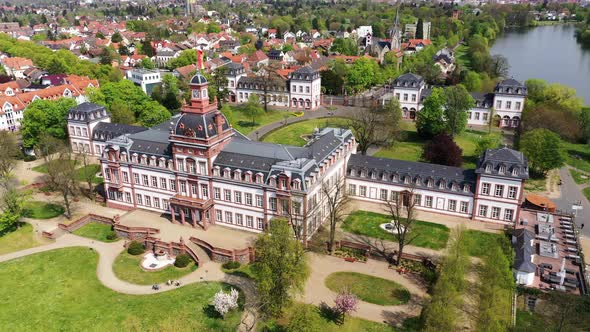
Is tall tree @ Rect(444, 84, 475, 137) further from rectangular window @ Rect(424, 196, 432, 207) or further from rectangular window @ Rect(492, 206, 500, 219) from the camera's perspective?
rectangular window @ Rect(492, 206, 500, 219)

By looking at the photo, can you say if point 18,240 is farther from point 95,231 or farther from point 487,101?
point 487,101

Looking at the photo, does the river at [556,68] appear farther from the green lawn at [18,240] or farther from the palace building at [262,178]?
the green lawn at [18,240]

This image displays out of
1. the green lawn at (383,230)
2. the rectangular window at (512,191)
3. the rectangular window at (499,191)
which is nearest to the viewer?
the green lawn at (383,230)

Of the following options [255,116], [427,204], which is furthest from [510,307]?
[255,116]

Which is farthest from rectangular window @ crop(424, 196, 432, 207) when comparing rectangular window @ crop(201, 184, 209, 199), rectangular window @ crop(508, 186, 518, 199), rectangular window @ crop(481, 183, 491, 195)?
rectangular window @ crop(201, 184, 209, 199)

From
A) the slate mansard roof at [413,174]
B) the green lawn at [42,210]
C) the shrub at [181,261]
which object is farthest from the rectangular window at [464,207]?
the green lawn at [42,210]

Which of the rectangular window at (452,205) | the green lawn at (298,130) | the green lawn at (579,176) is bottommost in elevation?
the green lawn at (579,176)

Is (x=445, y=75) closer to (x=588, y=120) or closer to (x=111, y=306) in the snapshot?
(x=588, y=120)

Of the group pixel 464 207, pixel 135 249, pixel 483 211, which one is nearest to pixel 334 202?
pixel 464 207
